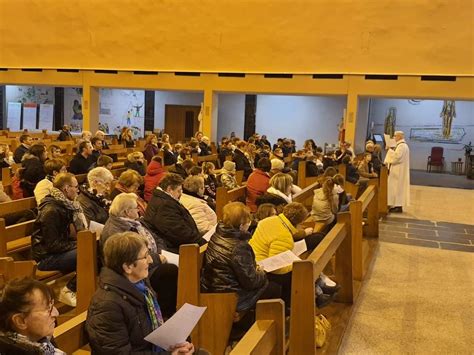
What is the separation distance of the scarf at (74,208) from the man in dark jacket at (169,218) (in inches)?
21.5

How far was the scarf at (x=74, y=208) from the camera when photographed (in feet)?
14.1

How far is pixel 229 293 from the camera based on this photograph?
362 cm

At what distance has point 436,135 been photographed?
18.3m

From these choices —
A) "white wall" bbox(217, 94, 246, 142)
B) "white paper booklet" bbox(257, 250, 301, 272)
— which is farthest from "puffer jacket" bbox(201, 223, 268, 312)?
"white wall" bbox(217, 94, 246, 142)

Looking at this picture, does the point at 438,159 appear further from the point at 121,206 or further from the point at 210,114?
the point at 121,206

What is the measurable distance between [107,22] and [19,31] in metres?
3.31

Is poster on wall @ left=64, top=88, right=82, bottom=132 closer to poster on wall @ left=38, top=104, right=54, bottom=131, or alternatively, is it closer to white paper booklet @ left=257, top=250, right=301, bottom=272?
poster on wall @ left=38, top=104, right=54, bottom=131

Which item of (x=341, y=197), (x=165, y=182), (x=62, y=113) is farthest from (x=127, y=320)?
(x=62, y=113)

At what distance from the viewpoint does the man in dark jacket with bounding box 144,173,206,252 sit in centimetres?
→ 453

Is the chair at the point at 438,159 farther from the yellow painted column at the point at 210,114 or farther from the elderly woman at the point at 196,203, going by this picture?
the elderly woman at the point at 196,203

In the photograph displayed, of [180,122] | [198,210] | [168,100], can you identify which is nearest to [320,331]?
[198,210]

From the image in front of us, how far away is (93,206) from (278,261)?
2043 millimetres

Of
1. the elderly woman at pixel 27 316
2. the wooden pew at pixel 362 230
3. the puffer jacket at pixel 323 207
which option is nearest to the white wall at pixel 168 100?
the wooden pew at pixel 362 230

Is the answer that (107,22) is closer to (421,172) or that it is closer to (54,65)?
(54,65)
